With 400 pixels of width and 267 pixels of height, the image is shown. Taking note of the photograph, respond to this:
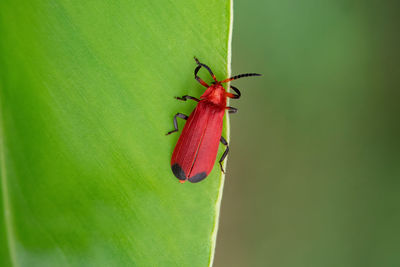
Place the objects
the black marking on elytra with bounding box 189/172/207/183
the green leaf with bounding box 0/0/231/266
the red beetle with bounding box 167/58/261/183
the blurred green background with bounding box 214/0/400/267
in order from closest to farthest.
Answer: the green leaf with bounding box 0/0/231/266 < the black marking on elytra with bounding box 189/172/207/183 < the red beetle with bounding box 167/58/261/183 < the blurred green background with bounding box 214/0/400/267

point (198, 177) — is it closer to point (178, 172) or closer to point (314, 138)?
point (178, 172)

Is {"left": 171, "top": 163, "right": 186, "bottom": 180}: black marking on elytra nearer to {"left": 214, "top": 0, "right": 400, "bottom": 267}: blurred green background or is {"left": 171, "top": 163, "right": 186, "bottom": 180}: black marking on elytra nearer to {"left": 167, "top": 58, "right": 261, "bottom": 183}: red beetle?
{"left": 167, "top": 58, "right": 261, "bottom": 183}: red beetle

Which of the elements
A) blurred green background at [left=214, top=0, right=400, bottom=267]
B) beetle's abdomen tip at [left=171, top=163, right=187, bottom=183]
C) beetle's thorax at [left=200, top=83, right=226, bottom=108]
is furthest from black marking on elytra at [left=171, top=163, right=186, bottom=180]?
blurred green background at [left=214, top=0, right=400, bottom=267]

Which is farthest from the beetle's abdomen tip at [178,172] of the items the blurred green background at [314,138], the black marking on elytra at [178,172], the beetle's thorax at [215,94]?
the blurred green background at [314,138]

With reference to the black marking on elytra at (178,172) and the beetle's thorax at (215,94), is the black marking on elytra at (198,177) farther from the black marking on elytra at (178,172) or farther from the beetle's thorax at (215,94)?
the beetle's thorax at (215,94)

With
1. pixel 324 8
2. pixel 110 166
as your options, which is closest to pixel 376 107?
pixel 324 8

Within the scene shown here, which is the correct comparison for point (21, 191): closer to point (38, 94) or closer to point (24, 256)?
point (24, 256)

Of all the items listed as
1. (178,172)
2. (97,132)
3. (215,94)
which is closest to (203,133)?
(215,94)
